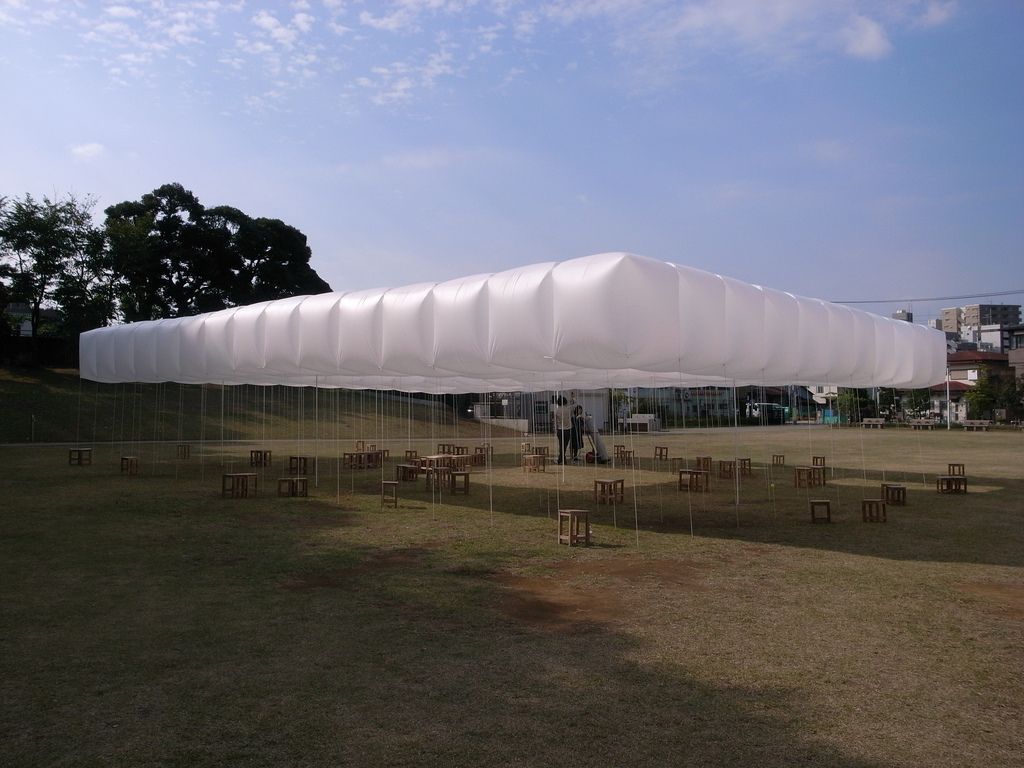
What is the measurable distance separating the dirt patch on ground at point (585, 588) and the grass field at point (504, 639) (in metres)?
0.04

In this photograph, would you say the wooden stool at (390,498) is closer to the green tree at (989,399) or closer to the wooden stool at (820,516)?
the wooden stool at (820,516)

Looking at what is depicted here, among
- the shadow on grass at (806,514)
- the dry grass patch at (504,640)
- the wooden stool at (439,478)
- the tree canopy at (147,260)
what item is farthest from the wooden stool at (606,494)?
the tree canopy at (147,260)

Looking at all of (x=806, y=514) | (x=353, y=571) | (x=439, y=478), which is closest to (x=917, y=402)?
(x=806, y=514)

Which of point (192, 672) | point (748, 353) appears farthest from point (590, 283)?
point (192, 672)

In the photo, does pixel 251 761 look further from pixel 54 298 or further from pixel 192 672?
pixel 54 298

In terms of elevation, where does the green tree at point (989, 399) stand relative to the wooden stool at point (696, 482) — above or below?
above

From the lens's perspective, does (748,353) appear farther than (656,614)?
Yes

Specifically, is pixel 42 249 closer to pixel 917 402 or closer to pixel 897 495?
pixel 897 495

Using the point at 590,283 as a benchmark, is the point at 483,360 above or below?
below

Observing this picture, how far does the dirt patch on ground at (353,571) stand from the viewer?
7.66 metres

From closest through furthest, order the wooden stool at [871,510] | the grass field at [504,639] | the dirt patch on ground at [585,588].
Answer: the grass field at [504,639] < the dirt patch on ground at [585,588] < the wooden stool at [871,510]

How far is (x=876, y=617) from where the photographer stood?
653 centimetres

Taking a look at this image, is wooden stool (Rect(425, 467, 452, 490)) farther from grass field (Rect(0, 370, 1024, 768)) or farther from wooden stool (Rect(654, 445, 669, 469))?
wooden stool (Rect(654, 445, 669, 469))

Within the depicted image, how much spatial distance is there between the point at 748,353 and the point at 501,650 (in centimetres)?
676
